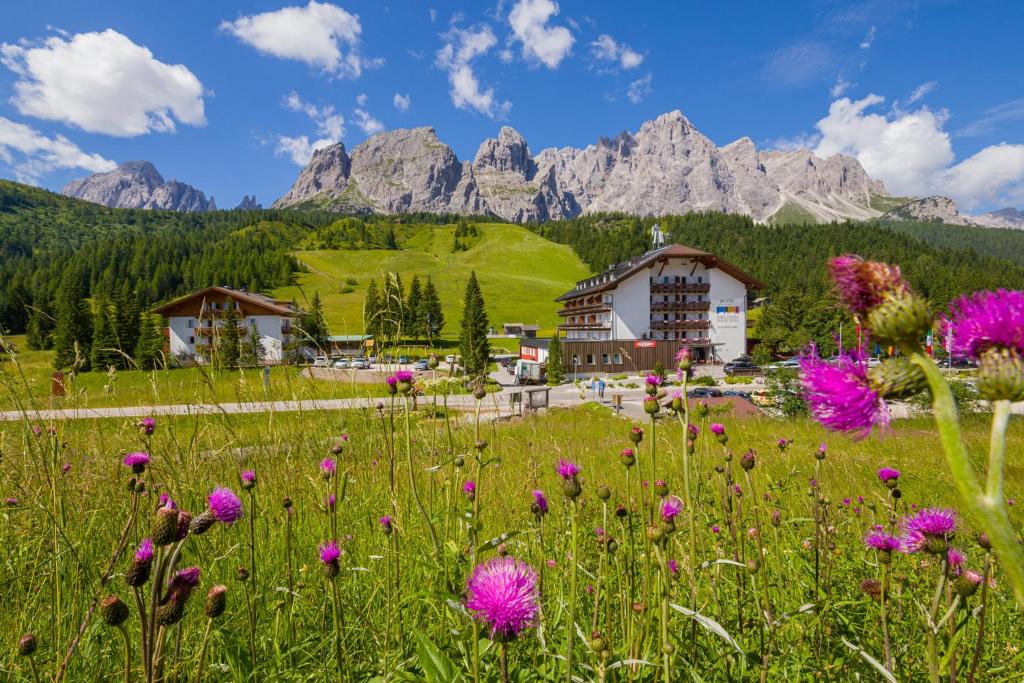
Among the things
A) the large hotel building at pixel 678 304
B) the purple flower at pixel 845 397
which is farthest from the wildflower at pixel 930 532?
the large hotel building at pixel 678 304

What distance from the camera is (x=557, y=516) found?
405 centimetres

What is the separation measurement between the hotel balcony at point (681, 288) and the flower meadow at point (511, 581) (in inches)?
1998

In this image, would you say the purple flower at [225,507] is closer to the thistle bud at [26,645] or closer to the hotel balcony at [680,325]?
the thistle bud at [26,645]

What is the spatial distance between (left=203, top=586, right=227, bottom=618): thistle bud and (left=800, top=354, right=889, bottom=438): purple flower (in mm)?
1574

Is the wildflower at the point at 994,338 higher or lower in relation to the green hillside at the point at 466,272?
lower

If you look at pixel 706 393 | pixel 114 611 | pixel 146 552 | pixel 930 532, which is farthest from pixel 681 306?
pixel 114 611

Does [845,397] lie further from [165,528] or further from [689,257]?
[689,257]

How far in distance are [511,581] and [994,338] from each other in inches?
48.0

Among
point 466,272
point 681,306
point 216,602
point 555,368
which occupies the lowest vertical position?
point 555,368

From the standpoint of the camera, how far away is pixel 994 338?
81cm

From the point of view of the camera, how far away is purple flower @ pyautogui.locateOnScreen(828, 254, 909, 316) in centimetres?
85

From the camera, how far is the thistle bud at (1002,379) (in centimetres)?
64

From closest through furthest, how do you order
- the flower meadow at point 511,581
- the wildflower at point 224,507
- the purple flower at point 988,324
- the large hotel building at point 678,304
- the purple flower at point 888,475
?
the purple flower at point 988,324, the flower meadow at point 511,581, the wildflower at point 224,507, the purple flower at point 888,475, the large hotel building at point 678,304

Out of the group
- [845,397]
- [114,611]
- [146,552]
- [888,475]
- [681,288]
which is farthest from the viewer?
[681,288]
